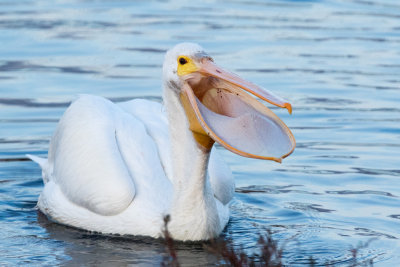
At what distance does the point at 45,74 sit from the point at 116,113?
14.8 feet

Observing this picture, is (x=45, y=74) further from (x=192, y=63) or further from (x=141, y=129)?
(x=192, y=63)

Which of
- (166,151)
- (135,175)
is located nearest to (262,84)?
(166,151)

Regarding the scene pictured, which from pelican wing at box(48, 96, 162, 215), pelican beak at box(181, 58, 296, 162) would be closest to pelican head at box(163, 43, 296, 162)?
pelican beak at box(181, 58, 296, 162)

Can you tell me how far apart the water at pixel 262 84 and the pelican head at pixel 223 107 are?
0.85m

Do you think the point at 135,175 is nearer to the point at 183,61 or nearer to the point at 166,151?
the point at 166,151

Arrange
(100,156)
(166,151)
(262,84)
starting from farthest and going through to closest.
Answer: (262,84), (166,151), (100,156)

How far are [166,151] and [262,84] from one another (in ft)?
13.5

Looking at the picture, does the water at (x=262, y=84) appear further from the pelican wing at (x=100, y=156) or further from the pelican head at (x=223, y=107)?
the pelican head at (x=223, y=107)

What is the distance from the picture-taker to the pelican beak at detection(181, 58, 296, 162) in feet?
17.1

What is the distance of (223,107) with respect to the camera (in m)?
5.54

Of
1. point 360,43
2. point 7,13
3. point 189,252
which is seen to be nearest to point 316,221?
Result: point 189,252

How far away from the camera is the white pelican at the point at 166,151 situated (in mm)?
5375

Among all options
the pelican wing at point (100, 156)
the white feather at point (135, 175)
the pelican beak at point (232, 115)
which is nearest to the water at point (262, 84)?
the white feather at point (135, 175)

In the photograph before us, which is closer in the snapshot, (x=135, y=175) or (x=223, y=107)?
(x=223, y=107)
